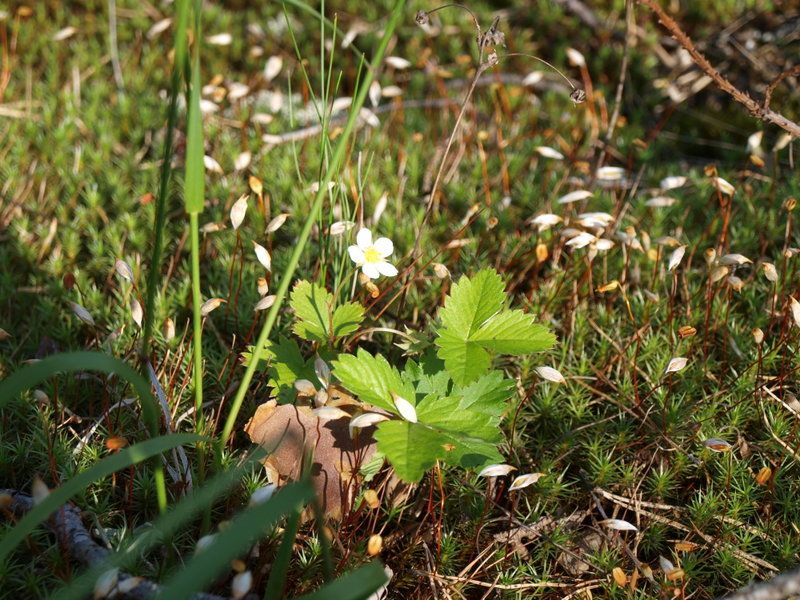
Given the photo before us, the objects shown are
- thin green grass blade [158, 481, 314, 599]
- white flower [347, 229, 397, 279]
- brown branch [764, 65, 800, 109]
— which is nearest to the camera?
thin green grass blade [158, 481, 314, 599]

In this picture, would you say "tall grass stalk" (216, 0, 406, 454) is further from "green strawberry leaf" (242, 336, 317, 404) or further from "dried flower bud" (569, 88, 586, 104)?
"dried flower bud" (569, 88, 586, 104)

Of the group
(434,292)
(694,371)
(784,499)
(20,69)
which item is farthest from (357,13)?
(784,499)

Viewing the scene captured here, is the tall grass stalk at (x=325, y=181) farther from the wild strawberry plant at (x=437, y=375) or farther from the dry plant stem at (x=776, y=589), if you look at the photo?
the dry plant stem at (x=776, y=589)

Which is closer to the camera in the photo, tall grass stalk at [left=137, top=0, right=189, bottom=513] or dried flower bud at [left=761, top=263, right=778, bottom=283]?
tall grass stalk at [left=137, top=0, right=189, bottom=513]

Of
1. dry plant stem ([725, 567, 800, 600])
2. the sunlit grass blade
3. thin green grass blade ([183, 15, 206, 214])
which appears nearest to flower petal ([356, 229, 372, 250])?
thin green grass blade ([183, 15, 206, 214])

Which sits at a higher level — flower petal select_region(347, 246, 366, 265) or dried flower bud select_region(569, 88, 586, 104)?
dried flower bud select_region(569, 88, 586, 104)

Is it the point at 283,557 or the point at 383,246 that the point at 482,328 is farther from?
the point at 283,557

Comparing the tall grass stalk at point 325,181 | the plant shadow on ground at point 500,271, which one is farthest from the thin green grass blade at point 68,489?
the plant shadow on ground at point 500,271

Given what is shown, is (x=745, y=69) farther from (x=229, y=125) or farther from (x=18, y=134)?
(x=18, y=134)
